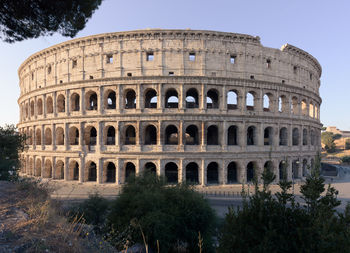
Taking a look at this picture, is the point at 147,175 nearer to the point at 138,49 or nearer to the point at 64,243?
the point at 64,243

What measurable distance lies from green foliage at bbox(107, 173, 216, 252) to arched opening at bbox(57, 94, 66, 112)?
19.6 meters

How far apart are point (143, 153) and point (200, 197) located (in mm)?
11500

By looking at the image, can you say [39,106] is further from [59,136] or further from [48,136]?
[59,136]

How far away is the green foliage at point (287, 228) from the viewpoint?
13.9 ft

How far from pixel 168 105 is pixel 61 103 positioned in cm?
1435

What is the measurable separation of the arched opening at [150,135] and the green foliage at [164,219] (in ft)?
43.7

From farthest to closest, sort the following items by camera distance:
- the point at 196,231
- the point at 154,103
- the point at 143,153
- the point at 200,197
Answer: the point at 154,103
the point at 143,153
the point at 200,197
the point at 196,231

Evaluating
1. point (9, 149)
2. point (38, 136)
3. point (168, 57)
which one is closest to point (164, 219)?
point (9, 149)

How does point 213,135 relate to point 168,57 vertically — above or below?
below

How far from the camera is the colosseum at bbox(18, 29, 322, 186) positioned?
20812mm

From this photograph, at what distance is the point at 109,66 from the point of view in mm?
21859

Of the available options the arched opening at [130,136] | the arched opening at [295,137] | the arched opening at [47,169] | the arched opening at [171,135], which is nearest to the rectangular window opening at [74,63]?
the arched opening at [130,136]

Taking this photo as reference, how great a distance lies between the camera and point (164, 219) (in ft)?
28.5

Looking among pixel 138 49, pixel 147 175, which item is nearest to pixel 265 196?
pixel 147 175
